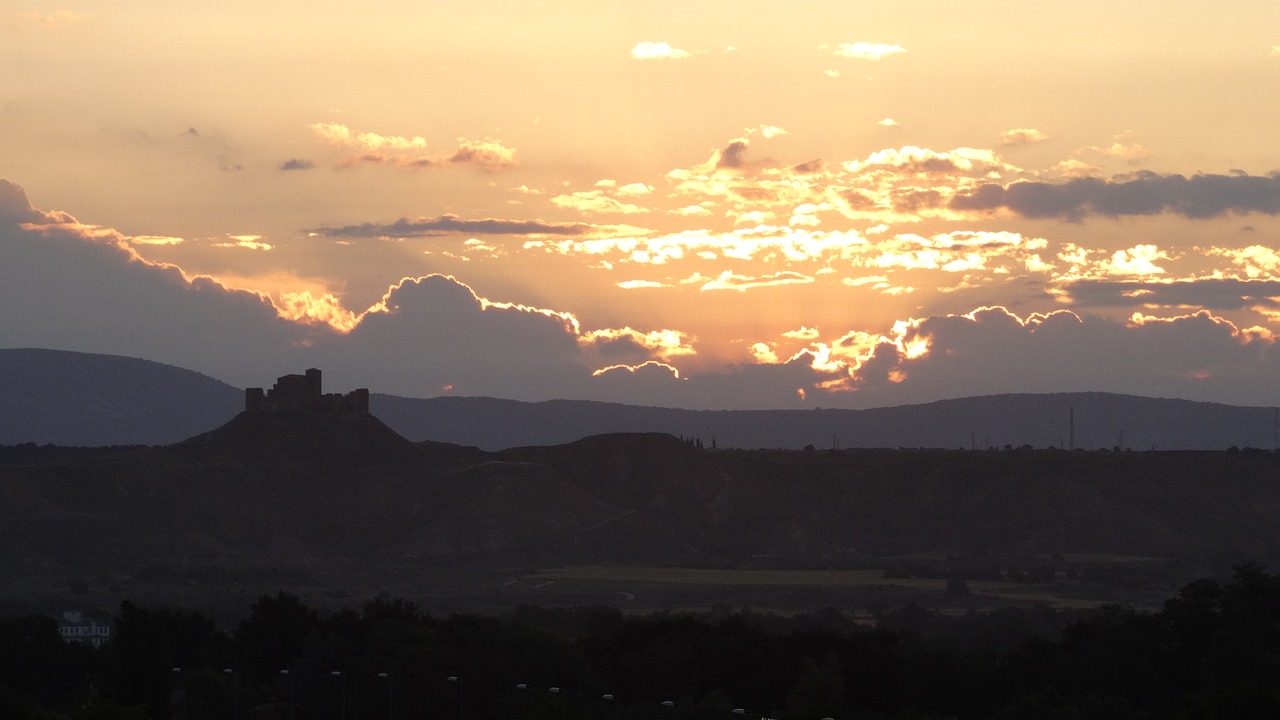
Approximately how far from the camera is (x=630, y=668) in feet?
271

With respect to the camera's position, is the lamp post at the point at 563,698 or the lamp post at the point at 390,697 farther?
the lamp post at the point at 390,697

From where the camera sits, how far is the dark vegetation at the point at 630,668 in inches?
2859

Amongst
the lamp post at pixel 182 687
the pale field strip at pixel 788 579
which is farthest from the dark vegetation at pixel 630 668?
the pale field strip at pixel 788 579

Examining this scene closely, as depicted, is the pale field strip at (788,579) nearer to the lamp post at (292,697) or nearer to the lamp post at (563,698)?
the lamp post at (563,698)

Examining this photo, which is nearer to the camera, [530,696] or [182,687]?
[530,696]

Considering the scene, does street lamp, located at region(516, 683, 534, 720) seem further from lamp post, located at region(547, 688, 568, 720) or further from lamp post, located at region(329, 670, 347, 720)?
lamp post, located at region(329, 670, 347, 720)

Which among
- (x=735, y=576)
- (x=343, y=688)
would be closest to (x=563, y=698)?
(x=343, y=688)

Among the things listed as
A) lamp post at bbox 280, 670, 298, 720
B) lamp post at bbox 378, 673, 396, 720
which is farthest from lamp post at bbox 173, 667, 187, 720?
lamp post at bbox 378, 673, 396, 720

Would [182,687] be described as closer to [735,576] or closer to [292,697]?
[292,697]

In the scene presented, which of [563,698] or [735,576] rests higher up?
[563,698]

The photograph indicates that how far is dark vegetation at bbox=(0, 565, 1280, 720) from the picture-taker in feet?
238

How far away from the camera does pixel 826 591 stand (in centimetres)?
16175

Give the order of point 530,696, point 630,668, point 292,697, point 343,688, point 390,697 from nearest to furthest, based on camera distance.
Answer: point 530,696, point 292,697, point 390,697, point 343,688, point 630,668

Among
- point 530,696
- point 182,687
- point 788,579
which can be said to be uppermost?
point 530,696
